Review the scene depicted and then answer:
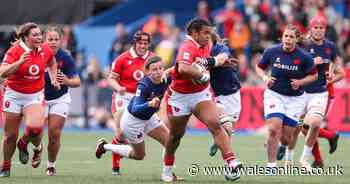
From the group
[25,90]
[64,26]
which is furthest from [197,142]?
[64,26]

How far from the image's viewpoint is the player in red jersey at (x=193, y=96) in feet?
48.4

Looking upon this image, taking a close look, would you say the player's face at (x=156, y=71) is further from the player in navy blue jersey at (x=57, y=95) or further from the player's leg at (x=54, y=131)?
the player's leg at (x=54, y=131)

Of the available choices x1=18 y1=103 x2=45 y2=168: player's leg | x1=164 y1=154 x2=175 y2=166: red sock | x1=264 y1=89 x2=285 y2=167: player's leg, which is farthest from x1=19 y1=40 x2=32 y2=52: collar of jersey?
x1=264 y1=89 x2=285 y2=167: player's leg

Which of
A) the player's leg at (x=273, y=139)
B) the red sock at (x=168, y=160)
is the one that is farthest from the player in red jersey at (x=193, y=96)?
the player's leg at (x=273, y=139)

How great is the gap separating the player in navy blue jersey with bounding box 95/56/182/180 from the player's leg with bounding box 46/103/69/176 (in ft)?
3.71

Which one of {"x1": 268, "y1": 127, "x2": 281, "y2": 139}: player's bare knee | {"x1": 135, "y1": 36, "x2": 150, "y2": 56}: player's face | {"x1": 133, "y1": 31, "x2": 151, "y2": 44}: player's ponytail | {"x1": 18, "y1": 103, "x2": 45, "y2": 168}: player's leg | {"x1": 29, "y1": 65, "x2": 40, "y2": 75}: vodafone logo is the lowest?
{"x1": 268, "y1": 127, "x2": 281, "y2": 139}: player's bare knee

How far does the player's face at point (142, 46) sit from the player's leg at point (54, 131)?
54.6 inches

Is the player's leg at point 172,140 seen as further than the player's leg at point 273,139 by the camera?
No

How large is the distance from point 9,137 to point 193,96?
8.93 feet

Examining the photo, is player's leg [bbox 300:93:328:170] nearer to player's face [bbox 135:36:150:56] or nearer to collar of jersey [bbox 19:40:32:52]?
player's face [bbox 135:36:150:56]

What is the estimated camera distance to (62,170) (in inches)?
684

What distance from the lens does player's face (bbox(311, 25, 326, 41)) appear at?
57.9 ft

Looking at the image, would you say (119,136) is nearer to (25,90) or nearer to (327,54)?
(25,90)

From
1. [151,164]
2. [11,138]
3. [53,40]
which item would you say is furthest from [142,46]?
[151,164]
